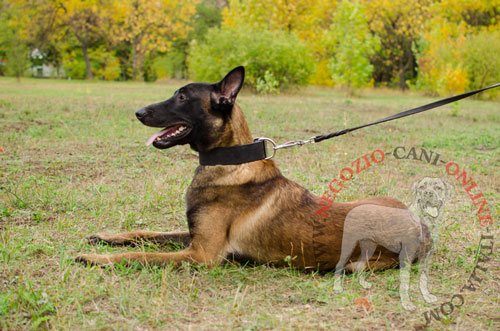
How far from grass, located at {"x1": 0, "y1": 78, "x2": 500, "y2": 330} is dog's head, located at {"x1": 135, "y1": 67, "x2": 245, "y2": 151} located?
95 cm

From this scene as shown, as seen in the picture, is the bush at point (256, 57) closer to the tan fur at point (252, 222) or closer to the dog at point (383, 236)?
the tan fur at point (252, 222)

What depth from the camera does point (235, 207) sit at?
3.16m

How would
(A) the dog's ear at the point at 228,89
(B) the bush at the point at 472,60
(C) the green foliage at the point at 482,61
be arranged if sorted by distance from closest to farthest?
1. (A) the dog's ear at the point at 228,89
2. (B) the bush at the point at 472,60
3. (C) the green foliage at the point at 482,61

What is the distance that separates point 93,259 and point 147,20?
31.3 metres

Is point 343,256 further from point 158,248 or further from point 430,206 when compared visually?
point 158,248

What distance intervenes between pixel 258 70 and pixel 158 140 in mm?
16361

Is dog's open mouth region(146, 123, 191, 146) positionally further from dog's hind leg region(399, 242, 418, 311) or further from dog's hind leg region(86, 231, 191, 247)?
dog's hind leg region(399, 242, 418, 311)

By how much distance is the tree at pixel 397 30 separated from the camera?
28.8 metres

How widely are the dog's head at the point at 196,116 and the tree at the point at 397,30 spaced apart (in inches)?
1056

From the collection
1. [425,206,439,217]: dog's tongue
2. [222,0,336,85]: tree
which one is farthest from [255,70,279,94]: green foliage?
Result: [425,206,439,217]: dog's tongue

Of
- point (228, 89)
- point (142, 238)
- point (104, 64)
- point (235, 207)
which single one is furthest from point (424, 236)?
point (104, 64)

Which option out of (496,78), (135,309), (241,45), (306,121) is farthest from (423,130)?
(496,78)

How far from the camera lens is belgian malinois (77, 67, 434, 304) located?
3074mm

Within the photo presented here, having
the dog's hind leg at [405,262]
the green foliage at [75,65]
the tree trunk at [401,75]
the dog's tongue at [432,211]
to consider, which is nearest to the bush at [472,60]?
the tree trunk at [401,75]
